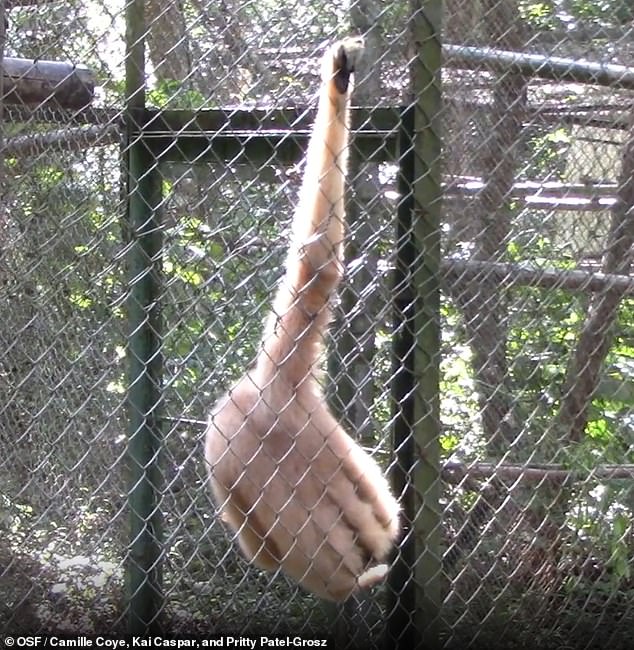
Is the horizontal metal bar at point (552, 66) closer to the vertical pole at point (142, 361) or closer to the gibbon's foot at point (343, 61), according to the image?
the gibbon's foot at point (343, 61)

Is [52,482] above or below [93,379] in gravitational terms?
below

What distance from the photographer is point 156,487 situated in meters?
2.50

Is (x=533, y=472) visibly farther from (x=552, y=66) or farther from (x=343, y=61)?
(x=343, y=61)

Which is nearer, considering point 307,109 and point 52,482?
point 307,109

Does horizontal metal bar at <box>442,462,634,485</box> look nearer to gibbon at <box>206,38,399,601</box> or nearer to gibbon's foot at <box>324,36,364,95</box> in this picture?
gibbon at <box>206,38,399,601</box>

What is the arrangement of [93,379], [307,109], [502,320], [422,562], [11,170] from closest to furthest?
[422,562] < [307,109] < [11,170] < [93,379] < [502,320]

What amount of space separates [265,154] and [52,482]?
1201mm

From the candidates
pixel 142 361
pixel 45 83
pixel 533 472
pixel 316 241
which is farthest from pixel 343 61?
pixel 533 472

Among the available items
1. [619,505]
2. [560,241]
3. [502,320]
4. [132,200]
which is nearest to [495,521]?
[619,505]

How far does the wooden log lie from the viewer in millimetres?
1886

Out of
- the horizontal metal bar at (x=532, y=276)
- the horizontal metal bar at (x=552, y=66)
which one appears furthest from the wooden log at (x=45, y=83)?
the horizontal metal bar at (x=532, y=276)

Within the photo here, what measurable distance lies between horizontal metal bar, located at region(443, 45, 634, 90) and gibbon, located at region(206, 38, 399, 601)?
71 cm

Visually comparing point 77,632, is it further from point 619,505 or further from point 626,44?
point 626,44

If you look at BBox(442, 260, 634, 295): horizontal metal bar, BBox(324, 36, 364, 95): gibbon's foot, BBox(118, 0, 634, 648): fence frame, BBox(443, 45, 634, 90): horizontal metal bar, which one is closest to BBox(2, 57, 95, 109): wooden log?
BBox(118, 0, 634, 648): fence frame
